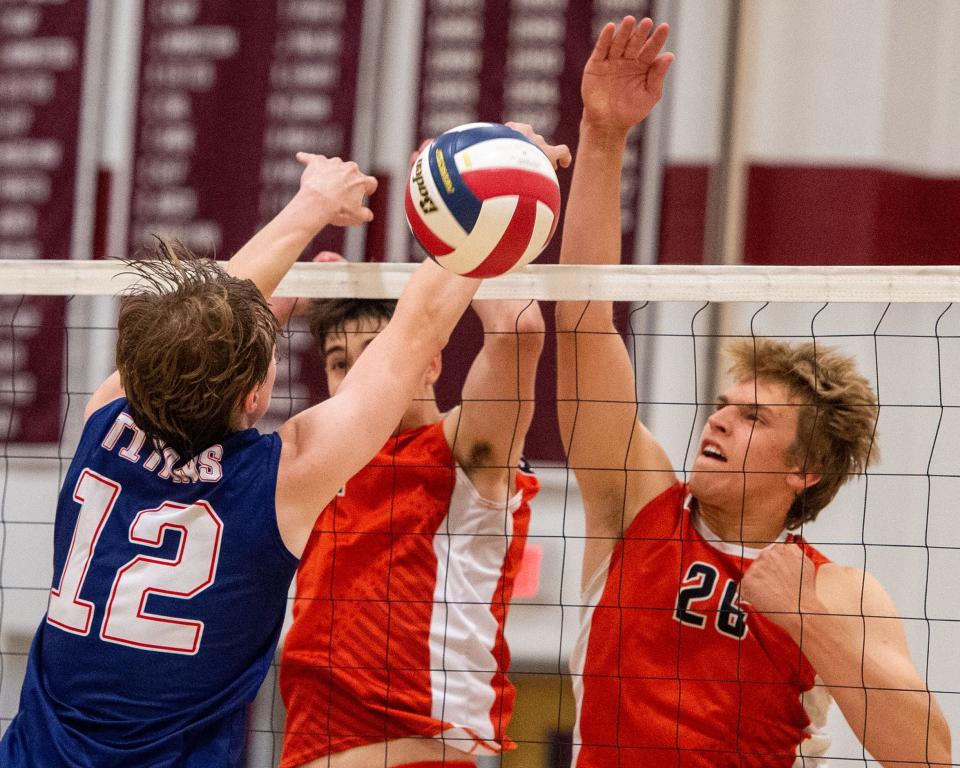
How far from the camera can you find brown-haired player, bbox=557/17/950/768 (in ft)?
8.30

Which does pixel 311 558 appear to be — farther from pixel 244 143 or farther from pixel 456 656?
pixel 244 143

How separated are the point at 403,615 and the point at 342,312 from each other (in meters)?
0.85

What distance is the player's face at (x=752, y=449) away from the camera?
105 inches

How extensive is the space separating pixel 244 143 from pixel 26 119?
40.4 inches

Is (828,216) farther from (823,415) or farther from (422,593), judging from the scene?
(422,593)

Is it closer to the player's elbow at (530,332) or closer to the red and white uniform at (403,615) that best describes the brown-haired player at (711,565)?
the player's elbow at (530,332)

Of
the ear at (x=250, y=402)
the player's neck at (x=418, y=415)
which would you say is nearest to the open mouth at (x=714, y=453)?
the player's neck at (x=418, y=415)

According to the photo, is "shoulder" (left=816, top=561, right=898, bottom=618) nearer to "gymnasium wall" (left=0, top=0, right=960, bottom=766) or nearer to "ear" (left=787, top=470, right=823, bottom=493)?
"ear" (left=787, top=470, right=823, bottom=493)

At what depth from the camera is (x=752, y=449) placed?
2.74 meters

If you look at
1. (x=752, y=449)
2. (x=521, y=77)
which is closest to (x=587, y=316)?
(x=752, y=449)

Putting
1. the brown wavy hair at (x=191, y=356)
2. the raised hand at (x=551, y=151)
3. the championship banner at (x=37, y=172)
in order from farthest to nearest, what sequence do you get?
the championship banner at (x=37, y=172), the raised hand at (x=551, y=151), the brown wavy hair at (x=191, y=356)

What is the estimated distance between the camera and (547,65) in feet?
15.3

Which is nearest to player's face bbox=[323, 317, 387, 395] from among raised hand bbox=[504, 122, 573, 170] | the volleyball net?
raised hand bbox=[504, 122, 573, 170]

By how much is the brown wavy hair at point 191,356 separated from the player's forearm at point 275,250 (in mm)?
481
